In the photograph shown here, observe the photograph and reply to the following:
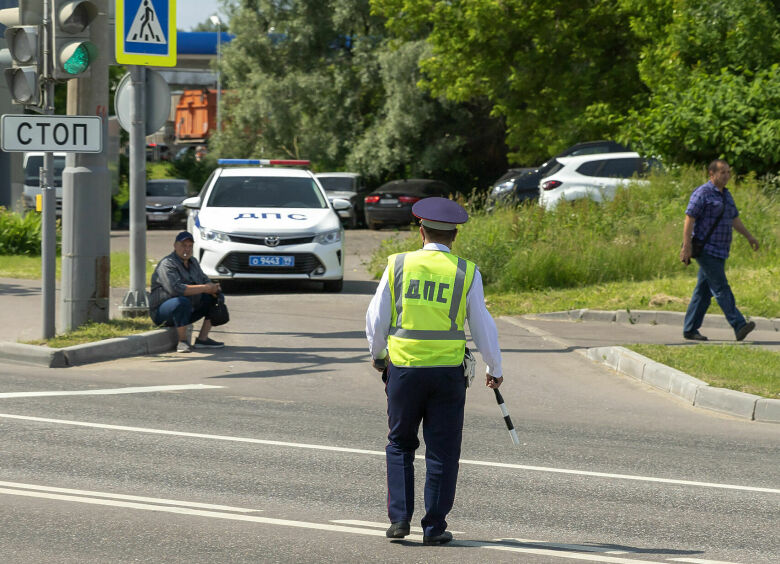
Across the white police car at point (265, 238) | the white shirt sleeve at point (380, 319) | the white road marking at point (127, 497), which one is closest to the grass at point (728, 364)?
the white shirt sleeve at point (380, 319)

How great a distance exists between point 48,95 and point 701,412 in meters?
6.52

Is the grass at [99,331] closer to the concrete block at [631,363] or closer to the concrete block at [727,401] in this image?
the concrete block at [631,363]

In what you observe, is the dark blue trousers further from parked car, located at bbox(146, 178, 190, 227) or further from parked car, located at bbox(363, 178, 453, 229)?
parked car, located at bbox(146, 178, 190, 227)

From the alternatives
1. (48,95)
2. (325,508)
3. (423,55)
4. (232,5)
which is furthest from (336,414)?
(232,5)

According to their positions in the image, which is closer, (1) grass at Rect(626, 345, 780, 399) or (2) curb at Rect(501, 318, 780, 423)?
(2) curb at Rect(501, 318, 780, 423)

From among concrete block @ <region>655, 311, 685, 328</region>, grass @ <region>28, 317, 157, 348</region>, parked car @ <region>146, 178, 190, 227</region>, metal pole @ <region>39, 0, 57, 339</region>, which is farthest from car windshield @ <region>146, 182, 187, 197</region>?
metal pole @ <region>39, 0, 57, 339</region>

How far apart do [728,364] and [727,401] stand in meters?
1.37

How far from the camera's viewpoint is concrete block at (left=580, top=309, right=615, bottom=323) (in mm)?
14445

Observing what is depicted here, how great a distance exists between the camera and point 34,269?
61.6 ft

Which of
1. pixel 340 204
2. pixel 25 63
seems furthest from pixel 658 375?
pixel 340 204

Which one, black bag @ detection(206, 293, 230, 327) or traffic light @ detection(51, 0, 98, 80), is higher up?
traffic light @ detection(51, 0, 98, 80)

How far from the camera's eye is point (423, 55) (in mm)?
39156

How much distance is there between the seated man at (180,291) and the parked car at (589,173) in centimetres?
1153

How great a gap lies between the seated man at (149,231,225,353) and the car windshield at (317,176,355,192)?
2556 centimetres
